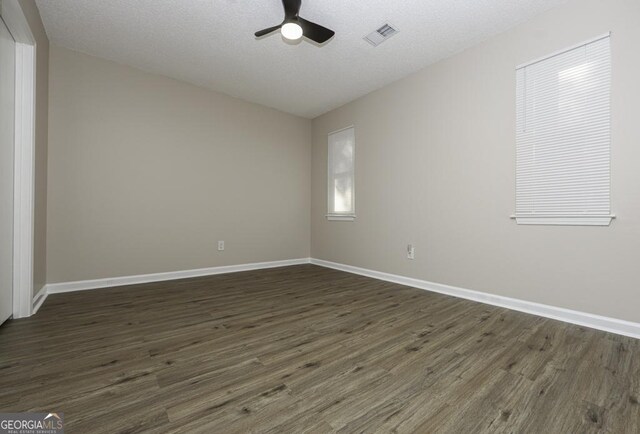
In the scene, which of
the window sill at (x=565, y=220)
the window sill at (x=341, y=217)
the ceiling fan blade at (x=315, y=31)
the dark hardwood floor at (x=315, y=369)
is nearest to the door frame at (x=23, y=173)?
the dark hardwood floor at (x=315, y=369)

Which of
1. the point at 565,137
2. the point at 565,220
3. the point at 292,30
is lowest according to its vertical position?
the point at 565,220

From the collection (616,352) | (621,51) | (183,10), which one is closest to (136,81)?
(183,10)

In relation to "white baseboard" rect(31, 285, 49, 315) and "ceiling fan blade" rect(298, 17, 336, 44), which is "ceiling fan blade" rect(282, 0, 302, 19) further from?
"white baseboard" rect(31, 285, 49, 315)

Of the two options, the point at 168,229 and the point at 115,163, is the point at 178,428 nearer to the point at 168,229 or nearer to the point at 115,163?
the point at 168,229

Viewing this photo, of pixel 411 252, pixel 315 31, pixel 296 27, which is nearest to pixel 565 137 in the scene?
pixel 411 252

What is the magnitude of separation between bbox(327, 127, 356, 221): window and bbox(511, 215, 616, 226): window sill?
7.10 feet

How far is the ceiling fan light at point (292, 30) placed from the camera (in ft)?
7.23

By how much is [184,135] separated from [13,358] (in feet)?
9.35

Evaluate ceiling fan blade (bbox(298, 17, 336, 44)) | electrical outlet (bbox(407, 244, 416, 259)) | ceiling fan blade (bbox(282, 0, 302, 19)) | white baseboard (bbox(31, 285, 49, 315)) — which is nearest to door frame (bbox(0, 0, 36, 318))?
white baseboard (bbox(31, 285, 49, 315))

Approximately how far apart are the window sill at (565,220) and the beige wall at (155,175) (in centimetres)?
328

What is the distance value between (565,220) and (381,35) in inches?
90.2

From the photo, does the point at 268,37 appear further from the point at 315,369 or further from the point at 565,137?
the point at 315,369

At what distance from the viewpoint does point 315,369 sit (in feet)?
4.78

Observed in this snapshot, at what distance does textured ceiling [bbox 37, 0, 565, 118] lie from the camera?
7.55ft
